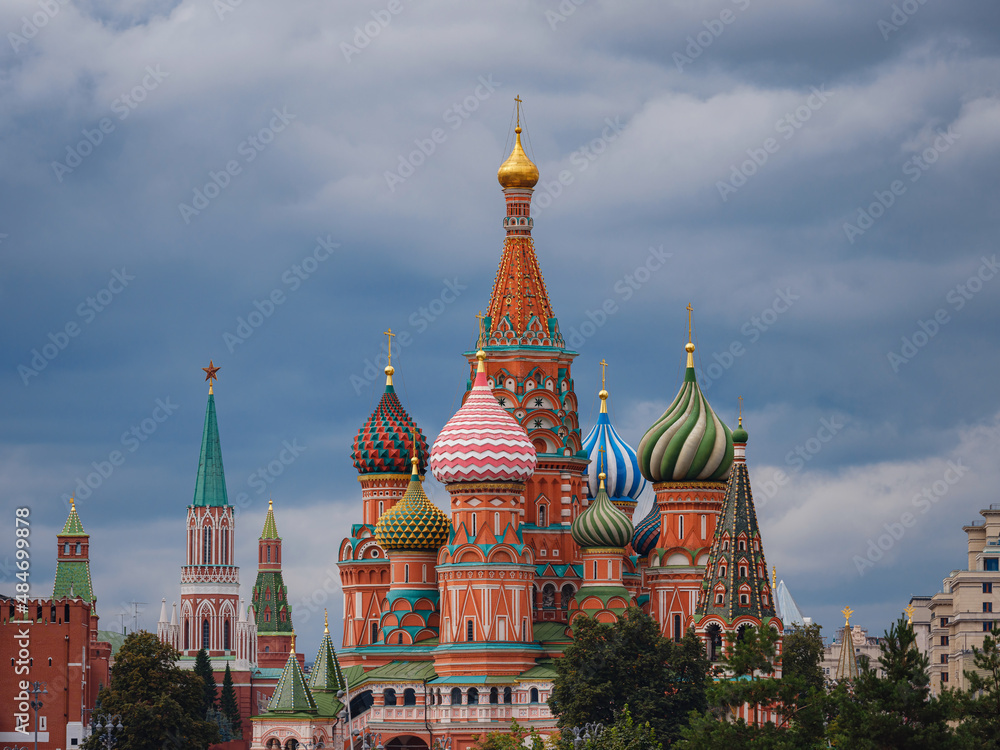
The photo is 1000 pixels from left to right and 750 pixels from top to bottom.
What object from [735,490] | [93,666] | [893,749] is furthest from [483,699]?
[893,749]

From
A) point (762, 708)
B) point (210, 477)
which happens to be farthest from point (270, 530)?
point (762, 708)

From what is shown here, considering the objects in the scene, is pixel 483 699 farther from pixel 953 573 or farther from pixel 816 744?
pixel 953 573

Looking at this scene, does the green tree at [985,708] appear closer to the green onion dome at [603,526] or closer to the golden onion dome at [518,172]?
the green onion dome at [603,526]

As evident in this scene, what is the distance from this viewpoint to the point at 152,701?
278 ft

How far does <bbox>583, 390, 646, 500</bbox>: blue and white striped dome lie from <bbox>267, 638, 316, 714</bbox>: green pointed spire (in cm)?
1526

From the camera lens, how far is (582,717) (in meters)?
75.2

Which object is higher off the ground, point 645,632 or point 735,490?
point 735,490

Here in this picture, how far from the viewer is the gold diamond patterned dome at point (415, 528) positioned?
8775cm

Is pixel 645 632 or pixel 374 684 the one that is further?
pixel 374 684

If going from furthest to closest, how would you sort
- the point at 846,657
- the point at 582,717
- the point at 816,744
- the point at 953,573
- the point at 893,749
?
the point at 953,573, the point at 846,657, the point at 582,717, the point at 816,744, the point at 893,749

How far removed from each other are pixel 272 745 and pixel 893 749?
1433 inches

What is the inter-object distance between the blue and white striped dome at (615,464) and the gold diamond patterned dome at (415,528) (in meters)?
7.59

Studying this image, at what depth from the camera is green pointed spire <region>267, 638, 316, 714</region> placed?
277 feet

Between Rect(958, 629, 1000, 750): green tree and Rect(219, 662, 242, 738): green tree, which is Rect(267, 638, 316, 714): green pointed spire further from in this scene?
Rect(219, 662, 242, 738): green tree
